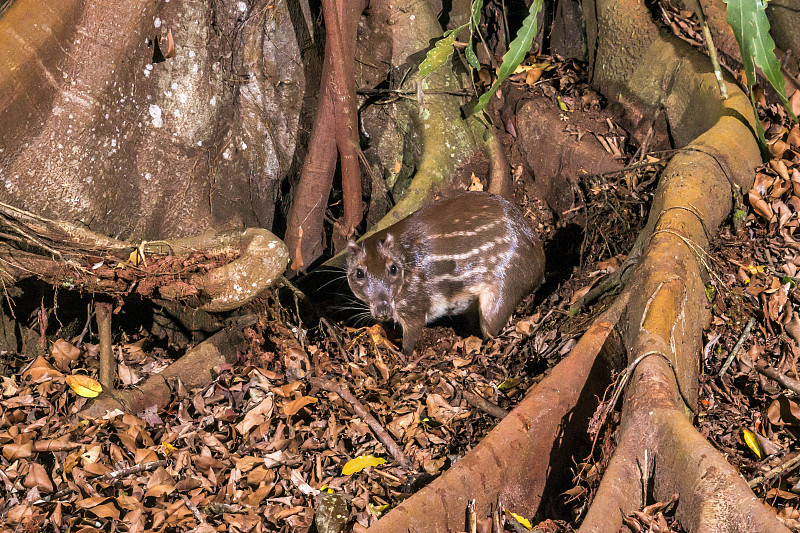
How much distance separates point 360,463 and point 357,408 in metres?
0.41

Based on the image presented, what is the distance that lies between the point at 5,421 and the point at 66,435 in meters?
0.43

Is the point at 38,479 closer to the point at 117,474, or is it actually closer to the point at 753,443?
the point at 117,474

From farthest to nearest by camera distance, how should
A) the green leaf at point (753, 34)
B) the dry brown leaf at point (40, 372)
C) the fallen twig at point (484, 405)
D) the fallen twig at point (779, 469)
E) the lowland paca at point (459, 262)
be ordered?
the lowland paca at point (459, 262) < the dry brown leaf at point (40, 372) < the fallen twig at point (484, 405) < the green leaf at point (753, 34) < the fallen twig at point (779, 469)

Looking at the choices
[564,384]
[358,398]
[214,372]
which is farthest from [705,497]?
[214,372]

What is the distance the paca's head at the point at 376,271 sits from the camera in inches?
193

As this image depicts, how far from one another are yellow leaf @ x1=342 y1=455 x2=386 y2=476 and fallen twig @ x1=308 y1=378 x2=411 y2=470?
93 millimetres

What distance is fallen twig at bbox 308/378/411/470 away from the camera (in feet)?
13.1

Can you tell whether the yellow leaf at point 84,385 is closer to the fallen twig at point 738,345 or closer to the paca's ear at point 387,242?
the paca's ear at point 387,242

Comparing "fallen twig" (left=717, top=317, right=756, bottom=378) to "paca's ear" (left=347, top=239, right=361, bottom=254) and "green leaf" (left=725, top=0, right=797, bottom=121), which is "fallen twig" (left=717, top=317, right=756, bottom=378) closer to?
"green leaf" (left=725, top=0, right=797, bottom=121)

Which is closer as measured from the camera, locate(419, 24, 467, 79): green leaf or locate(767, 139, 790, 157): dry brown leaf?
locate(767, 139, 790, 157): dry brown leaf

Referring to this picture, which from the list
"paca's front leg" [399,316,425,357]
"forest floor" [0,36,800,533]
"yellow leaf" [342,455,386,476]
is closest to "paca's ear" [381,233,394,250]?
"paca's front leg" [399,316,425,357]

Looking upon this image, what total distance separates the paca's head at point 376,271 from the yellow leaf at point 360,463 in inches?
47.3

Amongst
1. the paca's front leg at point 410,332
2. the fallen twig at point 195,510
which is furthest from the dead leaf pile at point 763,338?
the fallen twig at point 195,510

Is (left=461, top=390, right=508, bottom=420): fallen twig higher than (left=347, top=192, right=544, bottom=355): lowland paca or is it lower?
lower
